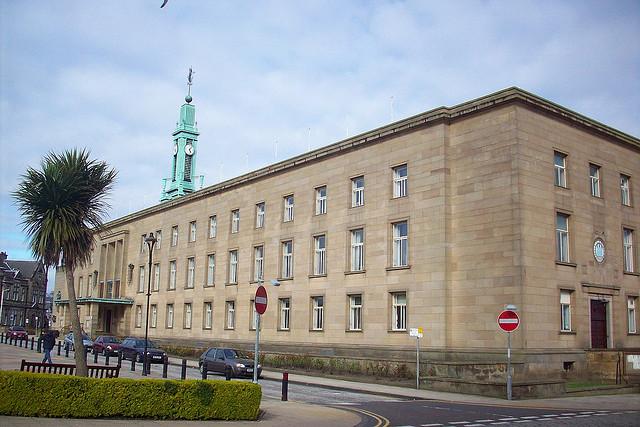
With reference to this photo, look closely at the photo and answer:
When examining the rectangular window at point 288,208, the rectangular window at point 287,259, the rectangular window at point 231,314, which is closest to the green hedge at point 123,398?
the rectangular window at point 287,259

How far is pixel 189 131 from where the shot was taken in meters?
86.1

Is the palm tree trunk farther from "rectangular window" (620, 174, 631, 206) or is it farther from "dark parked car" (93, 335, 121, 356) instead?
"rectangular window" (620, 174, 631, 206)

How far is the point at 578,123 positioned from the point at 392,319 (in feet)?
46.9

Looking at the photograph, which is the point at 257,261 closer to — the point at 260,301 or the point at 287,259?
the point at 287,259

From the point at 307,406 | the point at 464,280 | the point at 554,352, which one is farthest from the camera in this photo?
the point at 464,280

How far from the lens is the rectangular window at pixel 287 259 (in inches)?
1745

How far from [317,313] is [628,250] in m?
18.4

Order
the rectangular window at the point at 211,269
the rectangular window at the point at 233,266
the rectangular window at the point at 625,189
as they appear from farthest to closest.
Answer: the rectangular window at the point at 211,269 < the rectangular window at the point at 233,266 < the rectangular window at the point at 625,189

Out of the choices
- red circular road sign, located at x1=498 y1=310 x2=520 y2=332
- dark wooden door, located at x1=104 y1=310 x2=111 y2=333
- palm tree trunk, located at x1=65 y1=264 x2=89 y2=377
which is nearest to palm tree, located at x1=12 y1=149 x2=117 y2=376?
palm tree trunk, located at x1=65 y1=264 x2=89 y2=377

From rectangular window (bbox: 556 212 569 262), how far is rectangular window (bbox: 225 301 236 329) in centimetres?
2515

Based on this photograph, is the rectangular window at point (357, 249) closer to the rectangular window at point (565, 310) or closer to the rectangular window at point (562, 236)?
the rectangular window at point (562, 236)

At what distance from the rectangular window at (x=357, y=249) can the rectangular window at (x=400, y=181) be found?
3.36m

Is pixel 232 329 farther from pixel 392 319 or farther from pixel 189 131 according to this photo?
pixel 189 131

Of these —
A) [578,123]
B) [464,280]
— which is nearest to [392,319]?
[464,280]
